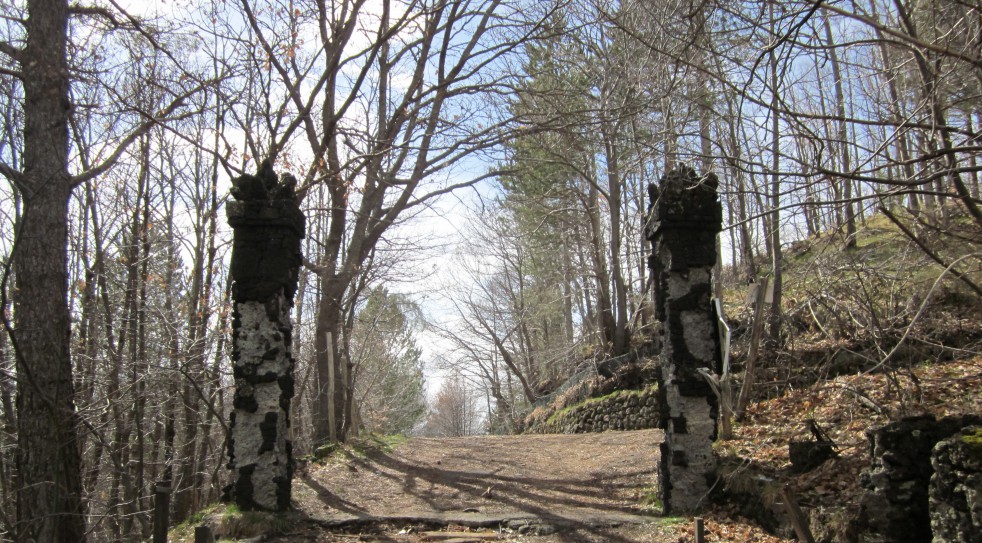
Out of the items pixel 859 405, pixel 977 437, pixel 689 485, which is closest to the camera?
pixel 977 437

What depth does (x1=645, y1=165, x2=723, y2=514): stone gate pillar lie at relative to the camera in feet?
23.6

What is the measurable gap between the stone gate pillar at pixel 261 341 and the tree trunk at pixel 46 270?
184 centimetres

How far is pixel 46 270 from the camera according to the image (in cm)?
784

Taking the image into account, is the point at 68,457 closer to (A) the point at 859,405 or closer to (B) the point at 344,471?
(B) the point at 344,471

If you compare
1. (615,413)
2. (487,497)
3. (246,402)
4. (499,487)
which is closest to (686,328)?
(487,497)

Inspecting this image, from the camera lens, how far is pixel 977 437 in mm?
3912

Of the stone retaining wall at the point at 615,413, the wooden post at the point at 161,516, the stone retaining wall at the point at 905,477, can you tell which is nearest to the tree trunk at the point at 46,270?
the wooden post at the point at 161,516

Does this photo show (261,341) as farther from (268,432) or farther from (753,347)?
(753,347)

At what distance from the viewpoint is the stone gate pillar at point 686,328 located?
7180mm

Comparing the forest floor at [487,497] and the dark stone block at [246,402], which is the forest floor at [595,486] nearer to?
the forest floor at [487,497]

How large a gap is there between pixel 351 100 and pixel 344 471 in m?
6.46

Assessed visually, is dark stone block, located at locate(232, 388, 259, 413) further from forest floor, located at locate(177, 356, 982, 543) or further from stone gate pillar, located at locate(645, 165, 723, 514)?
stone gate pillar, located at locate(645, 165, 723, 514)

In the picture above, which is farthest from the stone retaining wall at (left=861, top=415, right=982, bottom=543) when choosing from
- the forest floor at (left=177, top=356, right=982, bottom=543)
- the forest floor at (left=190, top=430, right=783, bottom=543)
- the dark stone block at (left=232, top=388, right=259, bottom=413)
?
the dark stone block at (left=232, top=388, right=259, bottom=413)

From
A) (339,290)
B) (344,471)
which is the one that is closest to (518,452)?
(344,471)
